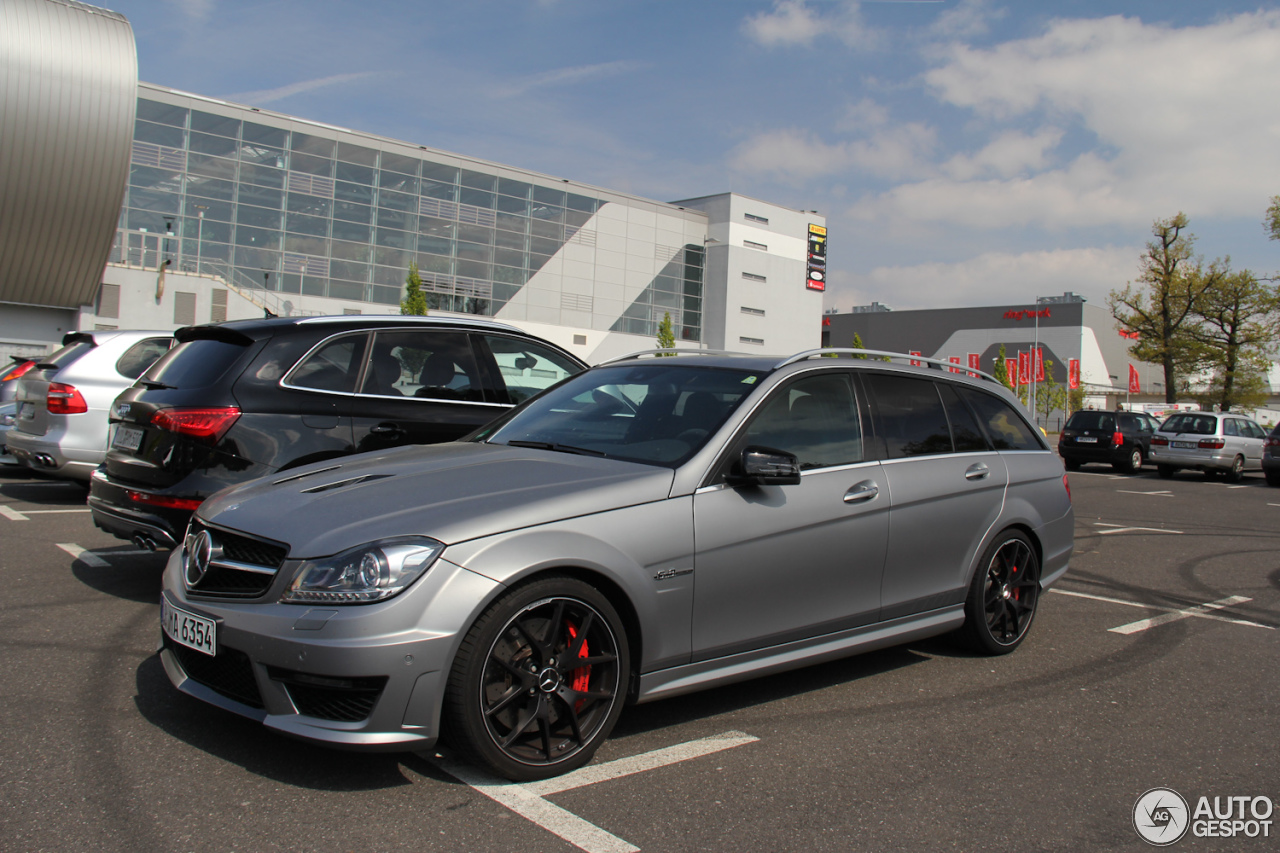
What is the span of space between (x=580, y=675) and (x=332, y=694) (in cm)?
86

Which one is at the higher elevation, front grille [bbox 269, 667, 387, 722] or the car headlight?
the car headlight

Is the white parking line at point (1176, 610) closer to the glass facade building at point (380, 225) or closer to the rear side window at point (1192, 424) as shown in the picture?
the rear side window at point (1192, 424)

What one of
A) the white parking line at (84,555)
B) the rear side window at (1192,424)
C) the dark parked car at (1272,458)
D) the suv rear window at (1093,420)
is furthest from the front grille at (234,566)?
the suv rear window at (1093,420)

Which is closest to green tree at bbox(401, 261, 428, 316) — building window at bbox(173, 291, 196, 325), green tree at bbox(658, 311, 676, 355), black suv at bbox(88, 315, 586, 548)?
building window at bbox(173, 291, 196, 325)

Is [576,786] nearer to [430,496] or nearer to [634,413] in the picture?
[430,496]

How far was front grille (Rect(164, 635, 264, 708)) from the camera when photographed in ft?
10.3

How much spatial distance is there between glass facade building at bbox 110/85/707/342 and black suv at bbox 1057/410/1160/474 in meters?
30.0

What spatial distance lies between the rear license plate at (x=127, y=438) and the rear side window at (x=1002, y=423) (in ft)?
15.5

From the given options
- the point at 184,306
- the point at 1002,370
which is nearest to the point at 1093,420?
the point at 184,306

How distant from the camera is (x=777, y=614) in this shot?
391 cm

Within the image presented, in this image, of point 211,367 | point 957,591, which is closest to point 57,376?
point 211,367

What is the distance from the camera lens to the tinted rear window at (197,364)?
5.42 m

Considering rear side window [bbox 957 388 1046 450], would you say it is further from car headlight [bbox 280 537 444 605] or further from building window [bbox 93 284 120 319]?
building window [bbox 93 284 120 319]

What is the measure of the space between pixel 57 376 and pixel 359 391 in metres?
4.57
